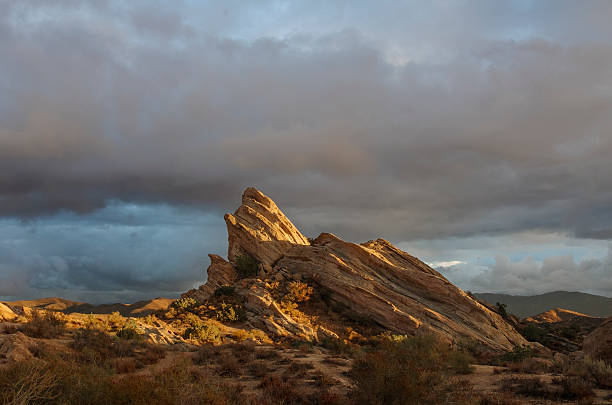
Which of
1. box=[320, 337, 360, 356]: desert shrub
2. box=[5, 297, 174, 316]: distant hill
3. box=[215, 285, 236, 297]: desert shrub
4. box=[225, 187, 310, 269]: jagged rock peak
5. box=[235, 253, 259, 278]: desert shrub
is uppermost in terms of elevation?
box=[225, 187, 310, 269]: jagged rock peak

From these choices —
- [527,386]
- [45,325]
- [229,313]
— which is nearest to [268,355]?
[229,313]

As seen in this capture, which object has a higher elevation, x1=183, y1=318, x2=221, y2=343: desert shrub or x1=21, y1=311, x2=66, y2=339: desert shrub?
x1=21, y1=311, x2=66, y2=339: desert shrub

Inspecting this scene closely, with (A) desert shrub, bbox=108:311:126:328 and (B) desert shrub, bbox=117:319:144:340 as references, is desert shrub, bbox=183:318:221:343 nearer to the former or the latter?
(B) desert shrub, bbox=117:319:144:340

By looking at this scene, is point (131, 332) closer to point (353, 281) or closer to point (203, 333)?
point (203, 333)

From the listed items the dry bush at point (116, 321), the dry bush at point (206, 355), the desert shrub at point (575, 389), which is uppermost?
the dry bush at point (116, 321)

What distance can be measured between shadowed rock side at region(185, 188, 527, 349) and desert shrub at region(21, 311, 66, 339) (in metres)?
13.2

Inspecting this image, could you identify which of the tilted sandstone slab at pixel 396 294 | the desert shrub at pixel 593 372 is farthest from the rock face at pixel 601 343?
the tilted sandstone slab at pixel 396 294

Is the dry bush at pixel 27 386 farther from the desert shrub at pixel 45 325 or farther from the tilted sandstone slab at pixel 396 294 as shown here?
the tilted sandstone slab at pixel 396 294

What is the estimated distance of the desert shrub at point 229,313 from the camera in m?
29.8

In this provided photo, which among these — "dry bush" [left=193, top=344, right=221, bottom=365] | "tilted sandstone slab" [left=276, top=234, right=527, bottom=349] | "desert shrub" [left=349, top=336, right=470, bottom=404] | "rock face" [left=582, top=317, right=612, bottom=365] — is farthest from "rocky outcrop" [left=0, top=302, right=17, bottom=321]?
"rock face" [left=582, top=317, right=612, bottom=365]

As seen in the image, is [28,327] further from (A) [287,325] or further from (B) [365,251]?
(B) [365,251]

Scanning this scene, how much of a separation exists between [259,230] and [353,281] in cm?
1156

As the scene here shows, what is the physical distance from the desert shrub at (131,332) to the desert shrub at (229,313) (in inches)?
296

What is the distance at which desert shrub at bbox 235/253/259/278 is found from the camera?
3778cm
